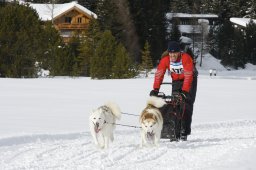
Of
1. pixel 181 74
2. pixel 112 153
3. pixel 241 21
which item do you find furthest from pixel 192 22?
pixel 112 153

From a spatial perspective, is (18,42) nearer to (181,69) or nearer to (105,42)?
(105,42)

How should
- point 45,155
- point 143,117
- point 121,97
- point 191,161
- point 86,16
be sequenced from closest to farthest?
1. point 191,161
2. point 45,155
3. point 143,117
4. point 121,97
5. point 86,16

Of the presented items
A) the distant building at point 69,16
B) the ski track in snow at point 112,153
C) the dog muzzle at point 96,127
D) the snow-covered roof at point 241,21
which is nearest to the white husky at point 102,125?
the dog muzzle at point 96,127

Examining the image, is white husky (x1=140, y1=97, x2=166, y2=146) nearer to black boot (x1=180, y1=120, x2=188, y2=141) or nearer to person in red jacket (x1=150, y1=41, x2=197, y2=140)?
person in red jacket (x1=150, y1=41, x2=197, y2=140)

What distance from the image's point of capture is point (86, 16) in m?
62.5

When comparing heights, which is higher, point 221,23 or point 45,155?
point 221,23

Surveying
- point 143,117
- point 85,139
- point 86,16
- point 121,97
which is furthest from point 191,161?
point 86,16

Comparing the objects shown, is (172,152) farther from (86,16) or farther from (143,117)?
(86,16)

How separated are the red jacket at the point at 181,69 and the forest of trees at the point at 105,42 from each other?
28660 mm

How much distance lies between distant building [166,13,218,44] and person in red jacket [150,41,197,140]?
62127mm

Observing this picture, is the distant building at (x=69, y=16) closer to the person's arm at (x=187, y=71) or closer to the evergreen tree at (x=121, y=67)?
the evergreen tree at (x=121, y=67)

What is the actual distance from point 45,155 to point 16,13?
31.8m

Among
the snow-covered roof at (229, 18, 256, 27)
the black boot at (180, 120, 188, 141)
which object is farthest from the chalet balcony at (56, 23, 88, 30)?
the black boot at (180, 120, 188, 141)

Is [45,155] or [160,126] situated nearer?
[45,155]
